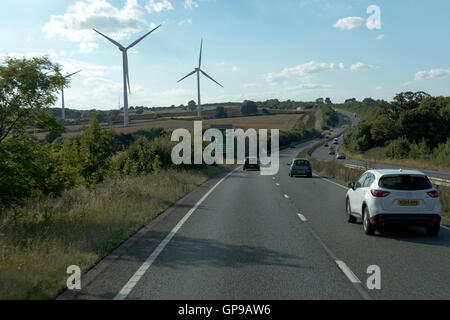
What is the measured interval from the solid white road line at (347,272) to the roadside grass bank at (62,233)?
13.6 feet

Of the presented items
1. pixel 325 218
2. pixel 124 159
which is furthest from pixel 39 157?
pixel 124 159

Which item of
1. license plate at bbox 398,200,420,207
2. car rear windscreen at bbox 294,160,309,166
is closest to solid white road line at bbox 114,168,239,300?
license plate at bbox 398,200,420,207

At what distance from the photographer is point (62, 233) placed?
10281mm

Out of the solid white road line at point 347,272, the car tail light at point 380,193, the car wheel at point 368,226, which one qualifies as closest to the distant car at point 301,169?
the car wheel at point 368,226

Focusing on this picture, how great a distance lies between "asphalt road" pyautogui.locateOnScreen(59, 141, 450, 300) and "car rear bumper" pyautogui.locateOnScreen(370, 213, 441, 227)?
0.37m

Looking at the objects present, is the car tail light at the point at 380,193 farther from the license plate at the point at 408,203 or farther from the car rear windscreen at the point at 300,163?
the car rear windscreen at the point at 300,163

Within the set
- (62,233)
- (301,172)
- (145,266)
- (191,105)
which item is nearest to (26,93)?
(62,233)

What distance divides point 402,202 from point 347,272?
3.97m

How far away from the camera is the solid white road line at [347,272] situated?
700 cm

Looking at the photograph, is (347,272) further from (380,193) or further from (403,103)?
(403,103)

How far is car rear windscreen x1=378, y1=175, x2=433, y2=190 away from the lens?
1084 centimetres

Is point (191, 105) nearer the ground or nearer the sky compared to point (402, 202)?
nearer the sky
